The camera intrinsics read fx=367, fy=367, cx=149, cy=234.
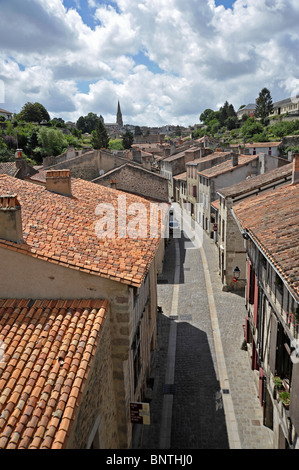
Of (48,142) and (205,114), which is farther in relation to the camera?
(205,114)

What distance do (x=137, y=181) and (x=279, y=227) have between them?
65.6 feet

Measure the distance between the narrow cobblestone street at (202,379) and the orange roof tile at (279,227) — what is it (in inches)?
270

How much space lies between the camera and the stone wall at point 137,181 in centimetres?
2847

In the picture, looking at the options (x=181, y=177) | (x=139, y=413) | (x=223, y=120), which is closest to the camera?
(x=139, y=413)

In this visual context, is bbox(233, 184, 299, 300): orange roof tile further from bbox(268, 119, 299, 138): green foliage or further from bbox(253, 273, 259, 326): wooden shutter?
bbox(268, 119, 299, 138): green foliage

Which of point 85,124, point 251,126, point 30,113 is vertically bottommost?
point 251,126

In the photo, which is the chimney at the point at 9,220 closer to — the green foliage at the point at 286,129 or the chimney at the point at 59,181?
the chimney at the point at 59,181

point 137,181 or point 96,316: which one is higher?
point 137,181

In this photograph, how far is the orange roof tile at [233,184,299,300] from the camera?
28.3ft

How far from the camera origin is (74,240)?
10305 millimetres

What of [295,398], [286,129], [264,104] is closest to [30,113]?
[286,129]

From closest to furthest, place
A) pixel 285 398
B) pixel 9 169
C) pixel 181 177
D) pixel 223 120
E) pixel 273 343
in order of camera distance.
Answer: pixel 285 398 < pixel 273 343 < pixel 9 169 < pixel 181 177 < pixel 223 120

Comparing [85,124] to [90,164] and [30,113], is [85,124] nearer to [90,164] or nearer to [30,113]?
[30,113]

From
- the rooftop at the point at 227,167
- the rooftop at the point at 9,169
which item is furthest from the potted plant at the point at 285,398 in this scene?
the rooftop at the point at 9,169
